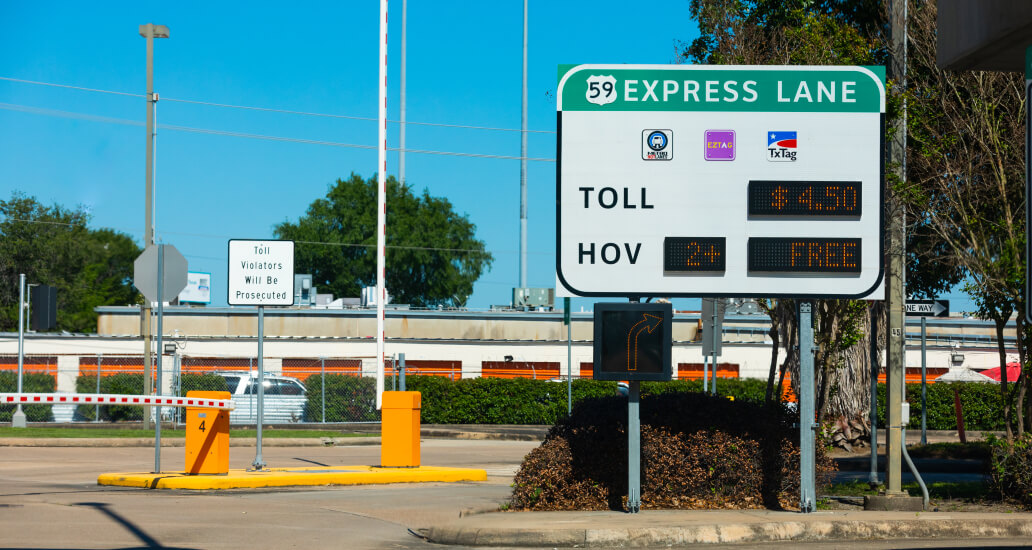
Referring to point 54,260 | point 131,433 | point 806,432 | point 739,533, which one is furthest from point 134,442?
point 54,260

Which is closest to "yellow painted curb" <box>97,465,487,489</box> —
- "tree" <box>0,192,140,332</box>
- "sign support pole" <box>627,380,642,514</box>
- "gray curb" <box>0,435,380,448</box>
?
"sign support pole" <box>627,380,642,514</box>

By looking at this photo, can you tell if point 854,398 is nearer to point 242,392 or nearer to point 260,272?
point 260,272

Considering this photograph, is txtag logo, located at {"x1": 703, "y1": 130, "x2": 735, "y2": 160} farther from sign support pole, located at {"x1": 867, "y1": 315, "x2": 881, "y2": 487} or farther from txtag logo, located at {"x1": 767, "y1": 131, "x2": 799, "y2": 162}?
sign support pole, located at {"x1": 867, "y1": 315, "x2": 881, "y2": 487}

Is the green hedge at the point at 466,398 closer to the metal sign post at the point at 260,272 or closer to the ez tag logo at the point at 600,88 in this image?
the metal sign post at the point at 260,272

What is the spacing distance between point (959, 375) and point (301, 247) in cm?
5670

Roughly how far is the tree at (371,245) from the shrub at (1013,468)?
248 feet

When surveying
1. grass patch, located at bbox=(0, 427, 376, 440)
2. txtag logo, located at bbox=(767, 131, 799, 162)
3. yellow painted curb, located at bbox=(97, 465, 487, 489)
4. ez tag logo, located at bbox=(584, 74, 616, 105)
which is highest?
ez tag logo, located at bbox=(584, 74, 616, 105)

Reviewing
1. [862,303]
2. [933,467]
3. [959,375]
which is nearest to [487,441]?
[933,467]

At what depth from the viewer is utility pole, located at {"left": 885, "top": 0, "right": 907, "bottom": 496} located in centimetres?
1287

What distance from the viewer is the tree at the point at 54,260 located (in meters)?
78.5

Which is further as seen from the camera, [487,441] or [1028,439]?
[487,441]

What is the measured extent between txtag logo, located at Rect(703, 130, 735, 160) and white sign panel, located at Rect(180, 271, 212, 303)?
5613cm

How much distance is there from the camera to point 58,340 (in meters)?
46.8

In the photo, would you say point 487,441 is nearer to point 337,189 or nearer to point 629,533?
point 629,533
